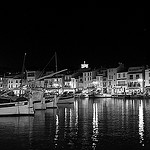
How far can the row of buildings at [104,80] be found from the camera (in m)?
103

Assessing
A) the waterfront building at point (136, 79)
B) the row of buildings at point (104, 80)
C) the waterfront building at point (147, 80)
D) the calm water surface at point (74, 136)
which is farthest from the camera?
the row of buildings at point (104, 80)

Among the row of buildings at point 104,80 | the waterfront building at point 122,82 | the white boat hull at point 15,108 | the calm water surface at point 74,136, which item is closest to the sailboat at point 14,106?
the white boat hull at point 15,108

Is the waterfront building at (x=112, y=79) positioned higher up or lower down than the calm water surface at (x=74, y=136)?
higher up

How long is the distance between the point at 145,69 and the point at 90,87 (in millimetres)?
26957

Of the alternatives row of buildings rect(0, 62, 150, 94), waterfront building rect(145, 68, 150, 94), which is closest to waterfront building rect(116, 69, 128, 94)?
row of buildings rect(0, 62, 150, 94)

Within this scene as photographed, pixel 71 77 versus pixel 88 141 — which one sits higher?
pixel 71 77

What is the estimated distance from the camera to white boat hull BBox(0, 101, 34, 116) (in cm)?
3612

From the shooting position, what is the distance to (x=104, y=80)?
117312 millimetres

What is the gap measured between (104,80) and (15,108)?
3250 inches

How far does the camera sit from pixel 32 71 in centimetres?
13875

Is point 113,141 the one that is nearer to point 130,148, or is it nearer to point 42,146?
point 130,148

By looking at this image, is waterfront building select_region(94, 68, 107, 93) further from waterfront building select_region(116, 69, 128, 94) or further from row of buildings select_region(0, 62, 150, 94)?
waterfront building select_region(116, 69, 128, 94)

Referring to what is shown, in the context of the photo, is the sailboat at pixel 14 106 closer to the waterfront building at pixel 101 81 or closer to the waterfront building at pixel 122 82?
the waterfront building at pixel 122 82

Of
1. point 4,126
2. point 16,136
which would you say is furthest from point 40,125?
point 16,136
